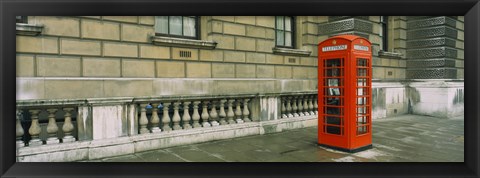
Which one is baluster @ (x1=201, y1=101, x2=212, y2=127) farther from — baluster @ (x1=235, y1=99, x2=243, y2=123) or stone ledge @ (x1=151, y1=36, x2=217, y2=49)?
stone ledge @ (x1=151, y1=36, x2=217, y2=49)

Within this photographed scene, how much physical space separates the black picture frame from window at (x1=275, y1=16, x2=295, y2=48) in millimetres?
4953

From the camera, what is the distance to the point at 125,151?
4695 millimetres

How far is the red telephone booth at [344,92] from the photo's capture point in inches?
189

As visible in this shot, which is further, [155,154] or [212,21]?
[212,21]

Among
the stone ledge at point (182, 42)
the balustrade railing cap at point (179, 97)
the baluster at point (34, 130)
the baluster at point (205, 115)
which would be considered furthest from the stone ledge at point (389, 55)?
the baluster at point (34, 130)

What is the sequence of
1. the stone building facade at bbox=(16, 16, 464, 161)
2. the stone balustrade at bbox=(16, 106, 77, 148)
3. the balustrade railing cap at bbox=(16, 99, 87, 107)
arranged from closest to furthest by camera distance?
the balustrade railing cap at bbox=(16, 99, 87, 107)
the stone balustrade at bbox=(16, 106, 77, 148)
the stone building facade at bbox=(16, 16, 464, 161)

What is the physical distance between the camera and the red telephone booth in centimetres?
481

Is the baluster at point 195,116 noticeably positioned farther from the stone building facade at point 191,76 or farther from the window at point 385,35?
the window at point 385,35

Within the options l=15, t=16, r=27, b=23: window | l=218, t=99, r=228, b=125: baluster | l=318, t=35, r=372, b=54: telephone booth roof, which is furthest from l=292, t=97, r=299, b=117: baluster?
l=15, t=16, r=27, b=23: window

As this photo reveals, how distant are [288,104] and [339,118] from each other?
208 centimetres
